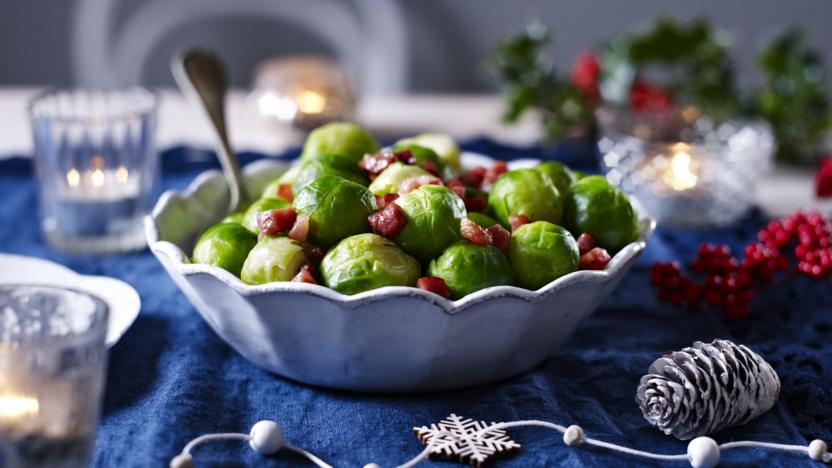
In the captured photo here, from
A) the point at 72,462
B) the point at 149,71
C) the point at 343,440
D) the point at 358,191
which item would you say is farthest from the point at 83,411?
the point at 149,71

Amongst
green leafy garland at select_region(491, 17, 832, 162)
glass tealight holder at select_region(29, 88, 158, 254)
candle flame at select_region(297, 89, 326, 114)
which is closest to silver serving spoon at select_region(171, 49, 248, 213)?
glass tealight holder at select_region(29, 88, 158, 254)

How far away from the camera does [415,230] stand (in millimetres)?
1080

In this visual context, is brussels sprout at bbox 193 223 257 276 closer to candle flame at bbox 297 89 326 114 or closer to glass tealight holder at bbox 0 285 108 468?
glass tealight holder at bbox 0 285 108 468

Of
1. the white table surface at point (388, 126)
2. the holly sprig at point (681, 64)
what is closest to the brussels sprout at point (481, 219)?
the white table surface at point (388, 126)

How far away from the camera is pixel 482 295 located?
3.23ft

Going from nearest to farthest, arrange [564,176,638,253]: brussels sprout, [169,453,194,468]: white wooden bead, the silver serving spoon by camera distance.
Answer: [169,453,194,468]: white wooden bead < [564,176,638,253]: brussels sprout < the silver serving spoon

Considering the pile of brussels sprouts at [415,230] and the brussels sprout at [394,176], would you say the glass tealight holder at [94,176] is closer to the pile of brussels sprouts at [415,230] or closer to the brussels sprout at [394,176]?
the pile of brussels sprouts at [415,230]

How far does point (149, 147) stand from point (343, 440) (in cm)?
83

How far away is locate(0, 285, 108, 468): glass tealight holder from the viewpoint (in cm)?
76

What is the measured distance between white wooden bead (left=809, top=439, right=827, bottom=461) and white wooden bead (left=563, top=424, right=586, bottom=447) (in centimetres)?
22

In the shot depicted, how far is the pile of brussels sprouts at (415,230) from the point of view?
1040 mm

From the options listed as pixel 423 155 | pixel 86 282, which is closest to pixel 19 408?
pixel 86 282

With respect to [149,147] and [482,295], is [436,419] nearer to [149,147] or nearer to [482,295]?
[482,295]

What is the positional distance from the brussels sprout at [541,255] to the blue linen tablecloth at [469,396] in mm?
134
